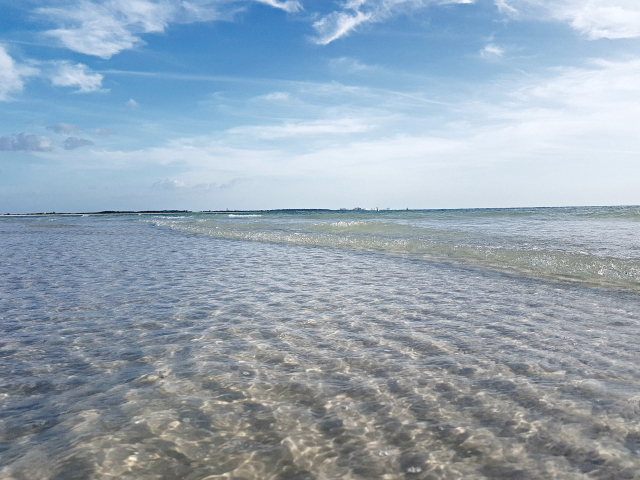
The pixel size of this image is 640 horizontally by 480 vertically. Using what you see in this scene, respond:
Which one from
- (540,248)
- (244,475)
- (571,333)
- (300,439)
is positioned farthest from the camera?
(540,248)

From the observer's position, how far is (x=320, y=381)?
4.18 meters

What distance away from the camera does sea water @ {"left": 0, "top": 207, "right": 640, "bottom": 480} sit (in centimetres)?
294

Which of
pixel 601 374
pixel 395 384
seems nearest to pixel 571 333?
pixel 601 374

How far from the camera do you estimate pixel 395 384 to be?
13.5 ft

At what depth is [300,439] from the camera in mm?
3191

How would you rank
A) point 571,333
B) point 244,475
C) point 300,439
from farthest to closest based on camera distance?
point 571,333 < point 300,439 < point 244,475

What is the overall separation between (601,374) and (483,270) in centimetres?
696

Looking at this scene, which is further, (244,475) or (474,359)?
(474,359)

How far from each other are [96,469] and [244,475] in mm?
988

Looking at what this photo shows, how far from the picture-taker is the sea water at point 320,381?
9.65 feet

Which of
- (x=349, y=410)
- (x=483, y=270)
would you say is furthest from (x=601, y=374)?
(x=483, y=270)

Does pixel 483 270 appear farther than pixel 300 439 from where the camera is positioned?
Yes

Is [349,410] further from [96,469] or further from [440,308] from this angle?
[440,308]

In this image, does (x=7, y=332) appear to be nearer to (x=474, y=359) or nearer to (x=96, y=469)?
(x=96, y=469)
